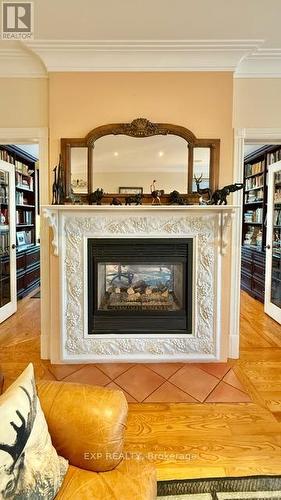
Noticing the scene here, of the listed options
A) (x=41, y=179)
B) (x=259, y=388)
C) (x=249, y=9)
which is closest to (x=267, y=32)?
(x=249, y=9)

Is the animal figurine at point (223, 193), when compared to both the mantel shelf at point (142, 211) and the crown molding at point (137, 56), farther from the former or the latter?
the crown molding at point (137, 56)

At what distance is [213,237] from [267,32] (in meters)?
1.72

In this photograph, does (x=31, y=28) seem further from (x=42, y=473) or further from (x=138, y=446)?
(x=138, y=446)

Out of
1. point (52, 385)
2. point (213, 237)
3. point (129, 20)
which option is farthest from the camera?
point (213, 237)

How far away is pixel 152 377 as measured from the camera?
2.44m

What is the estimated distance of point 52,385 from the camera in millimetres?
1162

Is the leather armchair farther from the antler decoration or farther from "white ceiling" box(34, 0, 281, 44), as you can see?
"white ceiling" box(34, 0, 281, 44)

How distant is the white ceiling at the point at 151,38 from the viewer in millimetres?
1990

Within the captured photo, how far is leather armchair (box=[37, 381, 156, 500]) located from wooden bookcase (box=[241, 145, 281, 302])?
4.08 meters

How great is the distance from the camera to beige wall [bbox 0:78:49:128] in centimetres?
267

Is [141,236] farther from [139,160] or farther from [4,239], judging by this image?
[4,239]

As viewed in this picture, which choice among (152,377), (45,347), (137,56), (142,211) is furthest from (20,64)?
(152,377)

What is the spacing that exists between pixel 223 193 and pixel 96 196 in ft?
3.75

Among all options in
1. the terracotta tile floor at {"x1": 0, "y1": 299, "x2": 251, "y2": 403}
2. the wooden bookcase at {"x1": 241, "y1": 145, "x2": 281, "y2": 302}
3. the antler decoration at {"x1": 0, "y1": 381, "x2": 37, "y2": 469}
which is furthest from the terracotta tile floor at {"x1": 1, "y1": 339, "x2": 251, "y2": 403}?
the wooden bookcase at {"x1": 241, "y1": 145, "x2": 281, "y2": 302}
